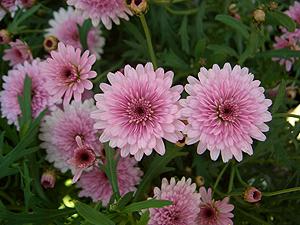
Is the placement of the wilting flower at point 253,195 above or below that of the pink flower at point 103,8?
below

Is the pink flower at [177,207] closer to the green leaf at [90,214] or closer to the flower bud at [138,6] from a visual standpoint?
the green leaf at [90,214]

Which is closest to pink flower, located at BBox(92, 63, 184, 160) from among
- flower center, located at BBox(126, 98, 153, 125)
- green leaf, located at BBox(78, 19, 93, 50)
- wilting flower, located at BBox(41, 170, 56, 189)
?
flower center, located at BBox(126, 98, 153, 125)

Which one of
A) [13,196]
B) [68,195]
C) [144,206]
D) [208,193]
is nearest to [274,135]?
[208,193]

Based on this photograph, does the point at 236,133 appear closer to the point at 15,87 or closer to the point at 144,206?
the point at 144,206

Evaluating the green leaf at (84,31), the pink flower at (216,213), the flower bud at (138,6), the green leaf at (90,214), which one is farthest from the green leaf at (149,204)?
the green leaf at (84,31)

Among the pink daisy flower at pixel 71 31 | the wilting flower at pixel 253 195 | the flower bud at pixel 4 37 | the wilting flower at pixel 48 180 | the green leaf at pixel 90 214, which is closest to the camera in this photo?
the green leaf at pixel 90 214
